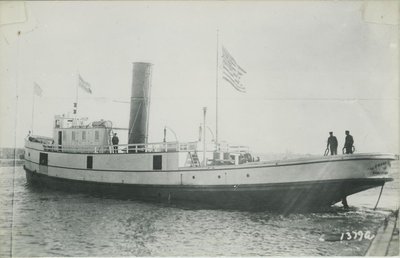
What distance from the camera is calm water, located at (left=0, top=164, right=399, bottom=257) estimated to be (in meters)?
10.6

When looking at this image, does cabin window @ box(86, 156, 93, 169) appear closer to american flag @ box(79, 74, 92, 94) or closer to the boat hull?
the boat hull

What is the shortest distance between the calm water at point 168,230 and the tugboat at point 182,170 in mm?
782

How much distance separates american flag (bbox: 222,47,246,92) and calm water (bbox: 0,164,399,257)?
17.3 feet

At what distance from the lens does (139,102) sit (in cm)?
2014

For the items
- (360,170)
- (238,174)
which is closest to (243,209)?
(238,174)

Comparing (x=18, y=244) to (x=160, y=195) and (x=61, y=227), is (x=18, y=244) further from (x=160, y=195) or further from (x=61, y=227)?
(x=160, y=195)

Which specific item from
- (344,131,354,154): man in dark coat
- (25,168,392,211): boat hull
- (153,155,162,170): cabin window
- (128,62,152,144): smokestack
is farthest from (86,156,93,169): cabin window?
(344,131,354,154): man in dark coat

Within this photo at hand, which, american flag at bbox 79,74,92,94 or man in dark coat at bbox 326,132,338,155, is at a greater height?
american flag at bbox 79,74,92,94

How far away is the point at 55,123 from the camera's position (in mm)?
23156

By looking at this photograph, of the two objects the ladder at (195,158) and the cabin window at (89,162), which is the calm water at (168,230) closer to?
the ladder at (195,158)

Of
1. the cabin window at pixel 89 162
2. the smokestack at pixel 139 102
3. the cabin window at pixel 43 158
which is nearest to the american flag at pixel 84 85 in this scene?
the smokestack at pixel 139 102

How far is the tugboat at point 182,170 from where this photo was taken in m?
14.1

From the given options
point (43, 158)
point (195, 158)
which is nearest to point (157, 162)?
point (195, 158)

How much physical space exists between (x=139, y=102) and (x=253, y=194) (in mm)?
8506
